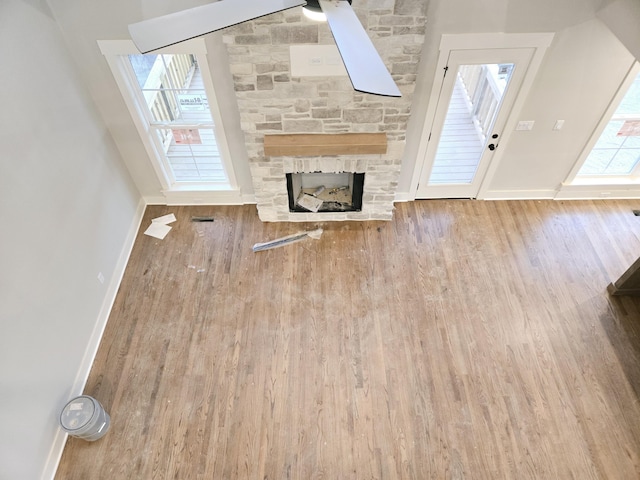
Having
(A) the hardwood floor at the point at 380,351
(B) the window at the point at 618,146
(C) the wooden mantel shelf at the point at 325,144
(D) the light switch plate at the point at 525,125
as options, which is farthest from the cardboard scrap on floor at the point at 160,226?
(B) the window at the point at 618,146

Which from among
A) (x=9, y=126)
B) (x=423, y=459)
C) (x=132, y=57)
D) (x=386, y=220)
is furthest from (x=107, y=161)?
(x=423, y=459)

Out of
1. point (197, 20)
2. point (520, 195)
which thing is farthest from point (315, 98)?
point (520, 195)

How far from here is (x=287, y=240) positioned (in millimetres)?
4805

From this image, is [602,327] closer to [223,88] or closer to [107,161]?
[223,88]

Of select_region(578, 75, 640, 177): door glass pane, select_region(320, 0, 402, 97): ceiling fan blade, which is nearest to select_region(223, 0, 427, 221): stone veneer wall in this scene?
select_region(320, 0, 402, 97): ceiling fan blade

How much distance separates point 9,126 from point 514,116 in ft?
14.3

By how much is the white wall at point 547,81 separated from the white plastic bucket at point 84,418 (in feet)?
12.3

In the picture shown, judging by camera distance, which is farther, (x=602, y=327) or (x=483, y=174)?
(x=483, y=174)

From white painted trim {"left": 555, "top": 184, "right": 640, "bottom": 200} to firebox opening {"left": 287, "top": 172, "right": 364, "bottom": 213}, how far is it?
2472 millimetres

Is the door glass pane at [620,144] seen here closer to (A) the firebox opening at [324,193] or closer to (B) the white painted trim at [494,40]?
(B) the white painted trim at [494,40]

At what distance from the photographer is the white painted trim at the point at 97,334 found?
3.32 m

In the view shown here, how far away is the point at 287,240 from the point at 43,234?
91.5 inches

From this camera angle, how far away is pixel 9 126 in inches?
117

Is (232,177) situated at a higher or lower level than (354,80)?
lower
